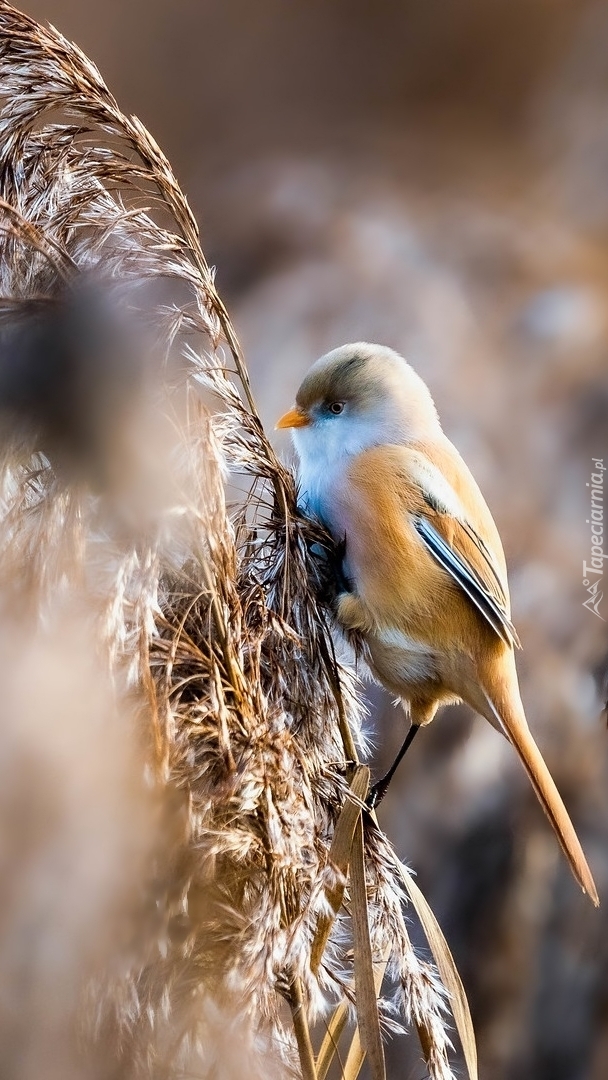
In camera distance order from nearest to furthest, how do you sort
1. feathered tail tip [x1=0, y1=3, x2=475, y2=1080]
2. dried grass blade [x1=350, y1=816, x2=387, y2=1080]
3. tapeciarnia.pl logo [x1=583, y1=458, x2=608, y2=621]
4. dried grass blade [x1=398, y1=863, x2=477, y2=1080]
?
feathered tail tip [x1=0, y1=3, x2=475, y2=1080], dried grass blade [x1=350, y1=816, x2=387, y2=1080], dried grass blade [x1=398, y1=863, x2=477, y2=1080], tapeciarnia.pl logo [x1=583, y1=458, x2=608, y2=621]

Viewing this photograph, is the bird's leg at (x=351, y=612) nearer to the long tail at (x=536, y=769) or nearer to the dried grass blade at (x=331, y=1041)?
the long tail at (x=536, y=769)

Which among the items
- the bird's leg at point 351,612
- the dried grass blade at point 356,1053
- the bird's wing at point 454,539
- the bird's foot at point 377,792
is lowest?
the dried grass blade at point 356,1053

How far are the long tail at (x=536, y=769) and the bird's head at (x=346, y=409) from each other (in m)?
0.36

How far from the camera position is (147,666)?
2.43 feet

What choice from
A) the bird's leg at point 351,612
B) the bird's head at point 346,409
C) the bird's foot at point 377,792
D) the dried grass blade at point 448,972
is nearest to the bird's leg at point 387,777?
the bird's foot at point 377,792

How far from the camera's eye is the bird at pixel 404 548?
103cm

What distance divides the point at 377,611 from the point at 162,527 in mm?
344

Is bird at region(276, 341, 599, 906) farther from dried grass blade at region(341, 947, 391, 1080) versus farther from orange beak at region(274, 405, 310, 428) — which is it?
dried grass blade at region(341, 947, 391, 1080)

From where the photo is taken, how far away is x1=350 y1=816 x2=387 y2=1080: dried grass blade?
870mm

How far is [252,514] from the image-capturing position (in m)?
0.94

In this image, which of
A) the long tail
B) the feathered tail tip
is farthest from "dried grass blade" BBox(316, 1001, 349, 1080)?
the long tail

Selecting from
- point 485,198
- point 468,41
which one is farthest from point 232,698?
point 468,41

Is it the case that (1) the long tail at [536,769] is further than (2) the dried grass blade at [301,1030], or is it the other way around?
(1) the long tail at [536,769]

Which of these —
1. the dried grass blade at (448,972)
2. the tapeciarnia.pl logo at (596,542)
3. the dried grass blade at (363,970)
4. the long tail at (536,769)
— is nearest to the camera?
the dried grass blade at (363,970)
